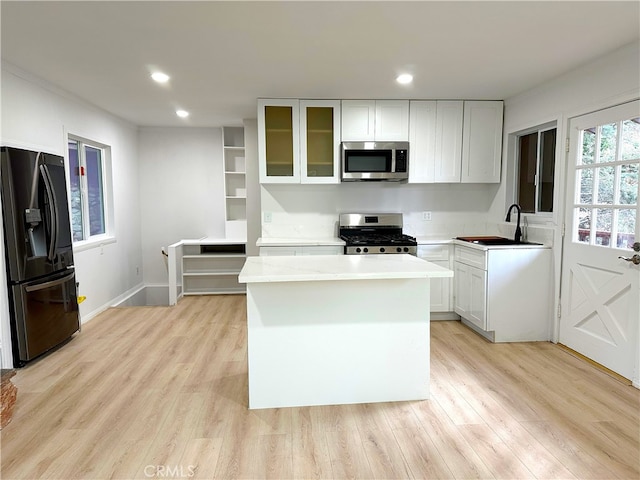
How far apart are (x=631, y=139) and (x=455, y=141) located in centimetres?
168

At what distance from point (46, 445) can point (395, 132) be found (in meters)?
3.79

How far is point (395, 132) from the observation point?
421 cm

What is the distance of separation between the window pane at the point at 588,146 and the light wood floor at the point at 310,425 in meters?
1.60

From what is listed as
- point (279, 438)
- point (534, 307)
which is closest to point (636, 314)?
point (534, 307)

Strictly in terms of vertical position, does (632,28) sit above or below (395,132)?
above

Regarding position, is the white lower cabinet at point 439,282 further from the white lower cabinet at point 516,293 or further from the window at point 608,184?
the window at point 608,184

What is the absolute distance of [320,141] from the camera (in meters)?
4.21

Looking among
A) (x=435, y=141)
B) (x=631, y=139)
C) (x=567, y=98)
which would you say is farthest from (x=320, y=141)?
(x=631, y=139)

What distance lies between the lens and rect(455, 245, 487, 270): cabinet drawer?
3604mm

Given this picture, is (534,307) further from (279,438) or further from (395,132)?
(279,438)

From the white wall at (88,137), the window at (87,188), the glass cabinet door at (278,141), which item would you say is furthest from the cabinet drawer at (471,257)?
the window at (87,188)

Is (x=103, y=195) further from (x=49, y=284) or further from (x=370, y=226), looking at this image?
(x=370, y=226)

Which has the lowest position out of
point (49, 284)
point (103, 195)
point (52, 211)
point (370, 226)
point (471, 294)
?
point (471, 294)

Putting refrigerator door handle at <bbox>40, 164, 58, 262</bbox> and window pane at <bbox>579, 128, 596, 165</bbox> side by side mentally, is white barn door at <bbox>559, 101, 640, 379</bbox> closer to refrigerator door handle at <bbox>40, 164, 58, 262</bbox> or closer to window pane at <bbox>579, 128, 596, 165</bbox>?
window pane at <bbox>579, 128, 596, 165</bbox>
